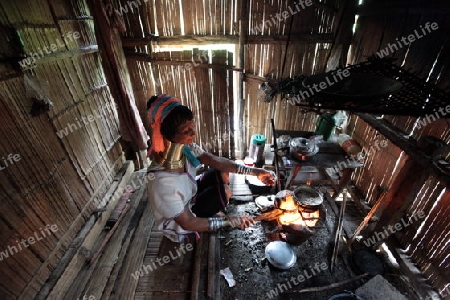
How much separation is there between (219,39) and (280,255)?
15.6 feet

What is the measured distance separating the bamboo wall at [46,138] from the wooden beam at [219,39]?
1.09 meters

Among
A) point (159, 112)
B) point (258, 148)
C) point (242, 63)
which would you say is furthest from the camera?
point (258, 148)

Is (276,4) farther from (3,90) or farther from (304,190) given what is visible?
(3,90)

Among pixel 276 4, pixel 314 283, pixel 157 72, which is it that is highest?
pixel 276 4

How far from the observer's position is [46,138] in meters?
3.51

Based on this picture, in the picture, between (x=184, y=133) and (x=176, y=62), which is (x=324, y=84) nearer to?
(x=184, y=133)

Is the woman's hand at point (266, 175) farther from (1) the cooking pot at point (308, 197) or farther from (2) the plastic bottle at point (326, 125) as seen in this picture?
(2) the plastic bottle at point (326, 125)

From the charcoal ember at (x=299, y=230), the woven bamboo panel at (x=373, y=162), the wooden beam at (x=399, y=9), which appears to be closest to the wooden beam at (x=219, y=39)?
the wooden beam at (x=399, y=9)

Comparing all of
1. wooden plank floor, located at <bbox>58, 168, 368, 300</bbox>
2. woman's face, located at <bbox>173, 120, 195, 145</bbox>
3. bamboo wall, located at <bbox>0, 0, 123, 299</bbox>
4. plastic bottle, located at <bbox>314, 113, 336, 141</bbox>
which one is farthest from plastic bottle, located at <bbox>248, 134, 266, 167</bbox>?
bamboo wall, located at <bbox>0, 0, 123, 299</bbox>

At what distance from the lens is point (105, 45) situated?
4.27m

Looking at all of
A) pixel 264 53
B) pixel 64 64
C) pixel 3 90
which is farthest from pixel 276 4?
pixel 3 90

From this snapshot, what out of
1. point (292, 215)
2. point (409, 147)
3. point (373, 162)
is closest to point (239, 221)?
point (292, 215)

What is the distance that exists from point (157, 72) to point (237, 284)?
5132 mm

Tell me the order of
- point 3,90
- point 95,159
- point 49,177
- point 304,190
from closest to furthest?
1. point 3,90
2. point 49,177
3. point 304,190
4. point 95,159
